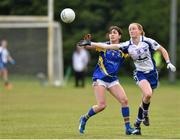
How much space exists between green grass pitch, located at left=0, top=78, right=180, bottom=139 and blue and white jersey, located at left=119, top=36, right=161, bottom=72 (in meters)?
1.36

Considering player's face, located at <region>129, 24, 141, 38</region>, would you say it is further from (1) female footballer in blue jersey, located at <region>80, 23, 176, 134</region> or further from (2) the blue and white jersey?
(2) the blue and white jersey

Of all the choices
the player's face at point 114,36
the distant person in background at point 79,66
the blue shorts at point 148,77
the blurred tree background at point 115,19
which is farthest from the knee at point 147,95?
the blurred tree background at point 115,19

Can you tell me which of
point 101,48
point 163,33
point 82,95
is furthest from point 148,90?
point 163,33

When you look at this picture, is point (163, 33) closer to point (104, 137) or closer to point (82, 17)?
point (82, 17)

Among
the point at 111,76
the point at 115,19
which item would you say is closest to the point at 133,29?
the point at 111,76

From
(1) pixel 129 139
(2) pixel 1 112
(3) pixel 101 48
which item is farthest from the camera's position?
(2) pixel 1 112

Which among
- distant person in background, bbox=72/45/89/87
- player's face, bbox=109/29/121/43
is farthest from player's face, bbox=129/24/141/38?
distant person in background, bbox=72/45/89/87

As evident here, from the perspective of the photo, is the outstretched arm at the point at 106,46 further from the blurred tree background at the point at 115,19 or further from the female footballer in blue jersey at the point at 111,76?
the blurred tree background at the point at 115,19

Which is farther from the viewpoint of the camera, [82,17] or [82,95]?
[82,17]

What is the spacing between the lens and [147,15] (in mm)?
55812

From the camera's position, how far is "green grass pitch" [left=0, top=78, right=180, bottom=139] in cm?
1534

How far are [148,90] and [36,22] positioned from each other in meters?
26.7

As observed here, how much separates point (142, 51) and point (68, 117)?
5509mm

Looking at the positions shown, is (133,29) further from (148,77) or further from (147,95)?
(147,95)
